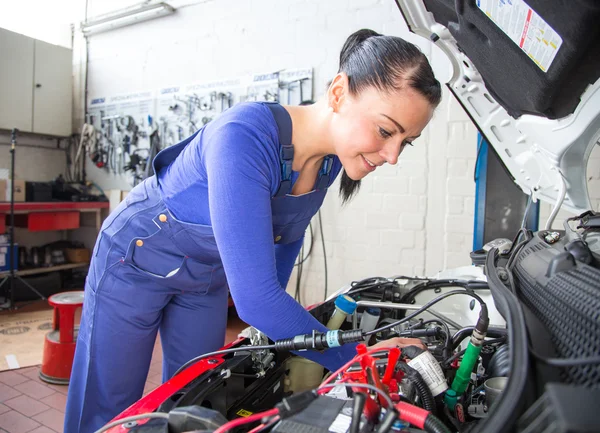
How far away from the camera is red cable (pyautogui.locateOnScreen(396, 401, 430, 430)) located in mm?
545

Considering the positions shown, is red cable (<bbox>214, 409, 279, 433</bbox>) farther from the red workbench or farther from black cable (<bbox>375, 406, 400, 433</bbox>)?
the red workbench

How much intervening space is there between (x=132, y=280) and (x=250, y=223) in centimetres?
55

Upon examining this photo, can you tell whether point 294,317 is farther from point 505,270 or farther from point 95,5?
point 95,5

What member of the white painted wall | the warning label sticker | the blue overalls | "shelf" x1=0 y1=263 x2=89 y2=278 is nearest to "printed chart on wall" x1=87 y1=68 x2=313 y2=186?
the white painted wall

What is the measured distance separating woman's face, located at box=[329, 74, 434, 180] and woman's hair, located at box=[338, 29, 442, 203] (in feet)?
0.05

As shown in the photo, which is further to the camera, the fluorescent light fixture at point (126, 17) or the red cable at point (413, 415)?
the fluorescent light fixture at point (126, 17)

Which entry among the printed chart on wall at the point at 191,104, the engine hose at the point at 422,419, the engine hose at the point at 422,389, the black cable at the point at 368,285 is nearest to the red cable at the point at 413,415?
the engine hose at the point at 422,419

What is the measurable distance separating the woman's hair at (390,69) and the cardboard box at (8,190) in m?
3.81

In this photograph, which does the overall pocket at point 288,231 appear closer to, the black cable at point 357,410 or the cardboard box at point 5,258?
the black cable at point 357,410

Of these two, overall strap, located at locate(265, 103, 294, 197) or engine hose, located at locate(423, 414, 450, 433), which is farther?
overall strap, located at locate(265, 103, 294, 197)

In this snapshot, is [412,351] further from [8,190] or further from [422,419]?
[8,190]

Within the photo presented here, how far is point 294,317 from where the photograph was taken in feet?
2.88

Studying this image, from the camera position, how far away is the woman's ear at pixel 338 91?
3.26ft

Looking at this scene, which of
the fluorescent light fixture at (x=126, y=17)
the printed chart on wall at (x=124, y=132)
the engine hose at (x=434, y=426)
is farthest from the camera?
the printed chart on wall at (x=124, y=132)
